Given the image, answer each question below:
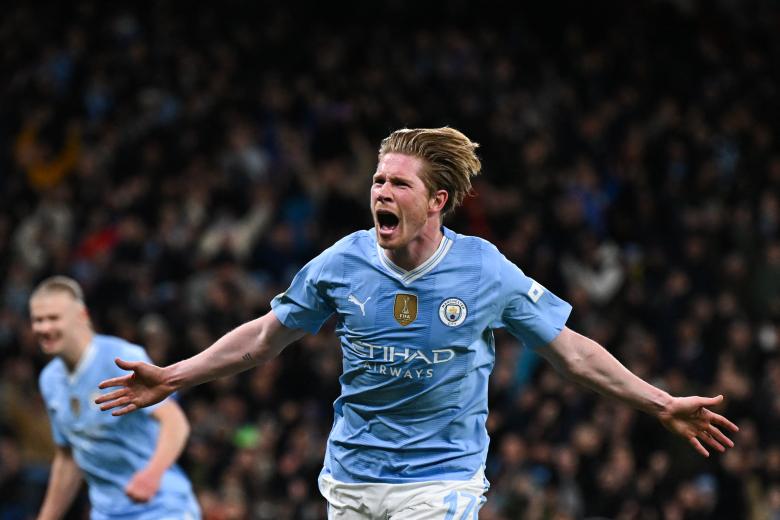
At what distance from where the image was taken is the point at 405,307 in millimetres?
5098

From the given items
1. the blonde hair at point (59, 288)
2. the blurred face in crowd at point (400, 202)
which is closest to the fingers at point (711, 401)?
the blurred face in crowd at point (400, 202)

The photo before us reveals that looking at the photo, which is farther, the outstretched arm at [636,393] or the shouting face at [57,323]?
the shouting face at [57,323]

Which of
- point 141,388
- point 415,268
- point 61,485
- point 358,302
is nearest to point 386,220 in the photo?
point 415,268

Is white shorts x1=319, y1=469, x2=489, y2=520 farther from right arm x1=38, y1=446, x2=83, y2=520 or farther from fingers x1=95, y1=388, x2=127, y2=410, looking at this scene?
right arm x1=38, y1=446, x2=83, y2=520

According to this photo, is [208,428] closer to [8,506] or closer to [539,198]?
[8,506]

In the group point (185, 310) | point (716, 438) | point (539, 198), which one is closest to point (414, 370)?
point (716, 438)

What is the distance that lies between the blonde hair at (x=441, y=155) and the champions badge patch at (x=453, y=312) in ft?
1.38

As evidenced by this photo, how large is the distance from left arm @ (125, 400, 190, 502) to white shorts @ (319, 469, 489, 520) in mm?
1510

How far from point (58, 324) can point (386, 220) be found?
2.60 m

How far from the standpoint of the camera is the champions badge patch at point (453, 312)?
5086 mm

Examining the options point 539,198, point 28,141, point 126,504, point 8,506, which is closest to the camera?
point 126,504

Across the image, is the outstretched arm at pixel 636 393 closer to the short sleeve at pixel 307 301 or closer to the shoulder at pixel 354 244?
the shoulder at pixel 354 244

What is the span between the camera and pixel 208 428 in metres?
11.8

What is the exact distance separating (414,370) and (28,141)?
11.0 metres
